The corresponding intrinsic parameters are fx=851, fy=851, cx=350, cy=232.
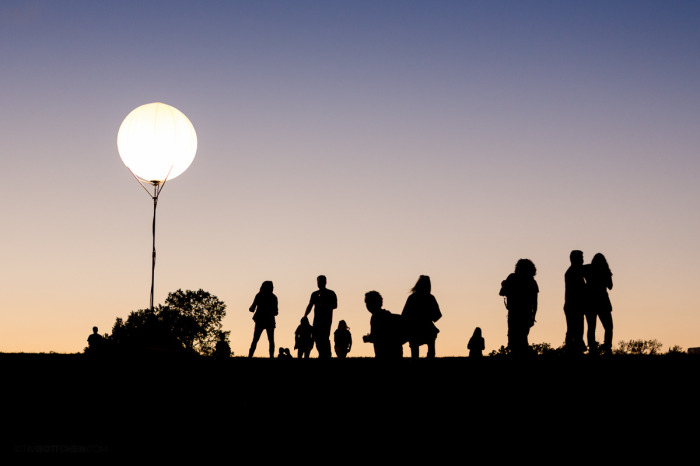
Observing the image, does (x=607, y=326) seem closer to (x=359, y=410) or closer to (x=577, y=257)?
(x=577, y=257)

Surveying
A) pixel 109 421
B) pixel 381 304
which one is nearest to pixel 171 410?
pixel 109 421

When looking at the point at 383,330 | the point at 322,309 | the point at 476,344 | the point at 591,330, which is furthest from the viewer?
the point at 476,344

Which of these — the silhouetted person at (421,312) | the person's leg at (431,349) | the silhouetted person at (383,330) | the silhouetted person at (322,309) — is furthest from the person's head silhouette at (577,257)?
the silhouetted person at (322,309)

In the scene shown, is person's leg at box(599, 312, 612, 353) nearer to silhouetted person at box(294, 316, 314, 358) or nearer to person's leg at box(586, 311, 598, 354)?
person's leg at box(586, 311, 598, 354)

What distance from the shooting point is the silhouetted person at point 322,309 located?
1828 cm

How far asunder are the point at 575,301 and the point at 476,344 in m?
5.11

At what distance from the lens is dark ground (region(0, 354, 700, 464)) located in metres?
10.8

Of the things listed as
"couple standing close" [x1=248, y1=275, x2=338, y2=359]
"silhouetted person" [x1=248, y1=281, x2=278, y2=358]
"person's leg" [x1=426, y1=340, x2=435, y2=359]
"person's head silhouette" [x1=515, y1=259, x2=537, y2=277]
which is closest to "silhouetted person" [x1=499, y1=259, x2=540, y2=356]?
"person's head silhouette" [x1=515, y1=259, x2=537, y2=277]

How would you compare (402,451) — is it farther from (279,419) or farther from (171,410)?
(171,410)

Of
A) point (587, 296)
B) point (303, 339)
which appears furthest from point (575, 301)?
point (303, 339)

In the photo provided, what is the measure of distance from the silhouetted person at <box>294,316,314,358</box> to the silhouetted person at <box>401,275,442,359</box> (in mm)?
5737

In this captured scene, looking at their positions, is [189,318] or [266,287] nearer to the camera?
[266,287]

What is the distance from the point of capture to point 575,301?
16.1m

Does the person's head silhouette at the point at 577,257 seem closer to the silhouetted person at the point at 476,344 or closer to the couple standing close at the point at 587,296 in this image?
the couple standing close at the point at 587,296
